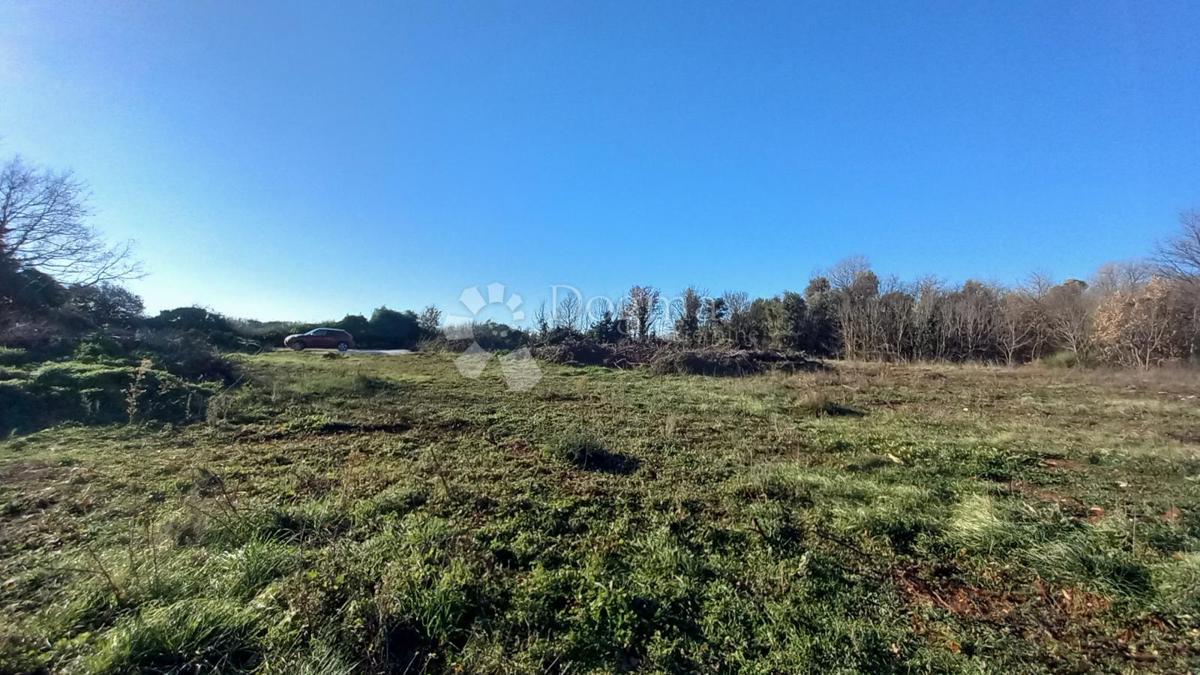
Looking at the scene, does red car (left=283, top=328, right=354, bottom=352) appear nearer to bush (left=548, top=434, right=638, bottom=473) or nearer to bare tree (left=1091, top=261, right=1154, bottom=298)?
bush (left=548, top=434, right=638, bottom=473)

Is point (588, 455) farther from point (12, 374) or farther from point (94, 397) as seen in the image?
point (12, 374)

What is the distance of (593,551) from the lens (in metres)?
2.90

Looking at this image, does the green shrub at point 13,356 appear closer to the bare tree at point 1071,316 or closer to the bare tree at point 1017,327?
the bare tree at point 1071,316

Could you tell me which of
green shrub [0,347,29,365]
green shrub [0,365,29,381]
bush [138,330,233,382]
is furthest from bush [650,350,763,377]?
green shrub [0,347,29,365]

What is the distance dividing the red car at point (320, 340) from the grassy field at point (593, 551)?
16539 mm

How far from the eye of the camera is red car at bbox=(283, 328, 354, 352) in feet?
68.5

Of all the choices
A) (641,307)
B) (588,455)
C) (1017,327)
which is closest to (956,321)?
(1017,327)

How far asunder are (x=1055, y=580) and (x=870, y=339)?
78.0 ft

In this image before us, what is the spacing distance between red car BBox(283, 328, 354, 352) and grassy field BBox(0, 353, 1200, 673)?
16.5 meters

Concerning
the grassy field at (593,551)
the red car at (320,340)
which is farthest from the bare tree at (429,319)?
the grassy field at (593,551)

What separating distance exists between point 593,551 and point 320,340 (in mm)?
22995

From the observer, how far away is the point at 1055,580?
2.64 m

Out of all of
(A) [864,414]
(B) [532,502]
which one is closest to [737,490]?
(B) [532,502]

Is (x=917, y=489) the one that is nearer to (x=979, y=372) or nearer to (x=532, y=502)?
(x=532, y=502)
